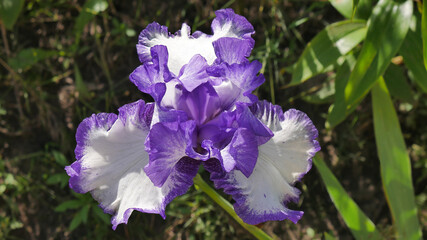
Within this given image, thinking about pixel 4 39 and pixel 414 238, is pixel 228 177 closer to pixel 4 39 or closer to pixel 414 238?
pixel 414 238

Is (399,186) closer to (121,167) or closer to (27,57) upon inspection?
(121,167)

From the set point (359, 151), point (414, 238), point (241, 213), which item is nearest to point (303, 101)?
point (359, 151)

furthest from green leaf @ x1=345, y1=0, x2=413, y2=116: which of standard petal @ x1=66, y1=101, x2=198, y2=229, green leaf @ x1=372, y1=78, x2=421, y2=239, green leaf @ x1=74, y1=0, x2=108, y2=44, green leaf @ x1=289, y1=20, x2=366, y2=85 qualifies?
green leaf @ x1=74, y1=0, x2=108, y2=44

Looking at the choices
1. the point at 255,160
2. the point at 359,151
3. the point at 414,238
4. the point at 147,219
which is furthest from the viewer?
the point at 359,151

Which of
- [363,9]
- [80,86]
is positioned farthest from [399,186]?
[80,86]

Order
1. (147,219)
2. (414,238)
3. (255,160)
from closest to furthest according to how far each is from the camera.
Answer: (255,160) → (414,238) → (147,219)
